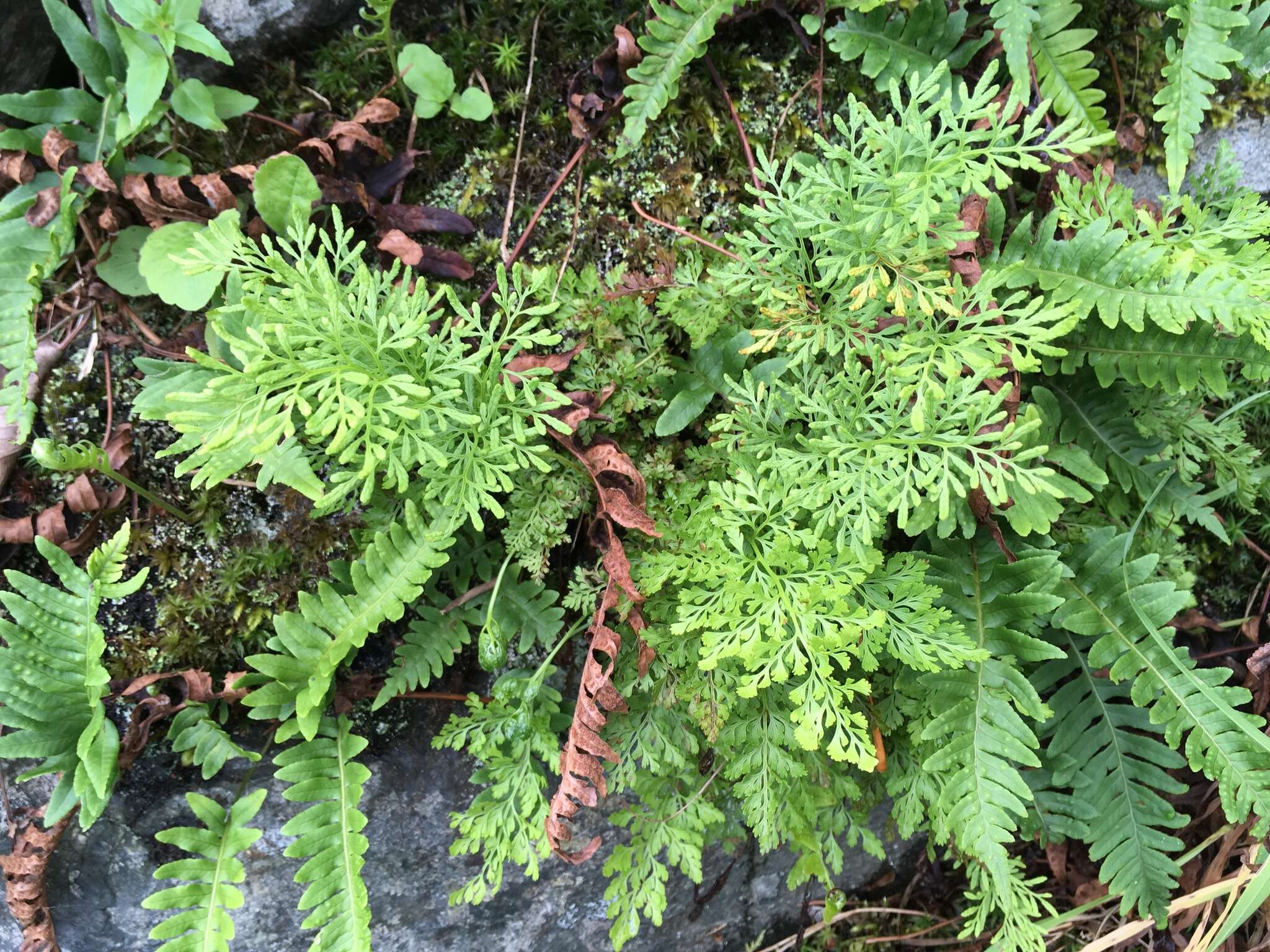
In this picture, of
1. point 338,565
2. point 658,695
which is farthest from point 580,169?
point 658,695

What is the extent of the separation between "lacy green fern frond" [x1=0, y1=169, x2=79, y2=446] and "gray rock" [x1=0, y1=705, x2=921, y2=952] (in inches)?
51.6

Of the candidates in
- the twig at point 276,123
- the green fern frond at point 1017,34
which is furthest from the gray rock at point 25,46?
the green fern frond at point 1017,34

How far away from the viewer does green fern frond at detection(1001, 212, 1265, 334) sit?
249 centimetres

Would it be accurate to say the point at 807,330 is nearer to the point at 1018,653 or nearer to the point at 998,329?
the point at 998,329

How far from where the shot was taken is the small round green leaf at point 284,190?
2.76 meters

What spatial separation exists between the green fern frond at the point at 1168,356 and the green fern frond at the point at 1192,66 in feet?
1.69

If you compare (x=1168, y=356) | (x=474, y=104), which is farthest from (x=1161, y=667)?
(x=474, y=104)

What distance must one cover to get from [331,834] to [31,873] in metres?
1.10

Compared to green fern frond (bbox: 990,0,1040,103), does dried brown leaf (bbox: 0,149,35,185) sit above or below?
below

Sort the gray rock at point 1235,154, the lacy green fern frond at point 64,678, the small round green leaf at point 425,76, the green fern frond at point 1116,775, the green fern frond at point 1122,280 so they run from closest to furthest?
the green fern frond at point 1122,280
the lacy green fern frond at point 64,678
the small round green leaf at point 425,76
the green fern frond at point 1116,775
the gray rock at point 1235,154

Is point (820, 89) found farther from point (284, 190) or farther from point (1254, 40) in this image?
point (284, 190)

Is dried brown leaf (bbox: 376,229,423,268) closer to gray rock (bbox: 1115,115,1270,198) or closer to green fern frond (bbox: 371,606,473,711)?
green fern frond (bbox: 371,606,473,711)

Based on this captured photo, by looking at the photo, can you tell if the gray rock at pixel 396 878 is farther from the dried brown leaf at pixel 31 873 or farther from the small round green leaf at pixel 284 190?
the small round green leaf at pixel 284 190

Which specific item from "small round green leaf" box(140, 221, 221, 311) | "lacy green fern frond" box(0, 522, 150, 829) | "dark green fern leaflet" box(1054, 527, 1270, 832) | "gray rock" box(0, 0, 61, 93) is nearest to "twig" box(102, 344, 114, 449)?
"small round green leaf" box(140, 221, 221, 311)
